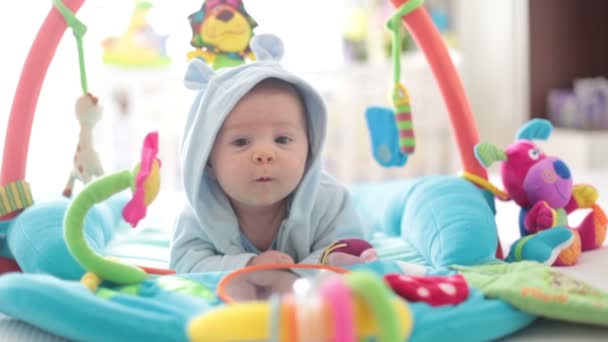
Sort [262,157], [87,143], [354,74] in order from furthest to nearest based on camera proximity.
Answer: [354,74], [87,143], [262,157]

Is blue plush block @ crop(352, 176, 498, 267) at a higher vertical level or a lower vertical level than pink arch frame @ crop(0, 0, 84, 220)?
lower

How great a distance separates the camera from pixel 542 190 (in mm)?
1256

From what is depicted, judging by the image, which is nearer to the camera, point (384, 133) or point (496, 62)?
point (384, 133)

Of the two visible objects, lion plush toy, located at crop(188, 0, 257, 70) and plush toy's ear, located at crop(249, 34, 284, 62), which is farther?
lion plush toy, located at crop(188, 0, 257, 70)

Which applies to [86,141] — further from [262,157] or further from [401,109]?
[401,109]

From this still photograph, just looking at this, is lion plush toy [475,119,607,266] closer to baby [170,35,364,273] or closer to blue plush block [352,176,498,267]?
blue plush block [352,176,498,267]

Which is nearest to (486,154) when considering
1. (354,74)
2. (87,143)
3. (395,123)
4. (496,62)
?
(395,123)

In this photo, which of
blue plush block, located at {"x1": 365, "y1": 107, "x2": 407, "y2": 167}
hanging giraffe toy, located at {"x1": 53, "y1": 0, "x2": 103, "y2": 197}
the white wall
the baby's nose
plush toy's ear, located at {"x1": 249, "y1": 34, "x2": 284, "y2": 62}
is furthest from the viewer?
the white wall

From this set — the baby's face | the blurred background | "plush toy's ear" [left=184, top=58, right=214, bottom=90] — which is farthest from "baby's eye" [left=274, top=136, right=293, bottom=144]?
the blurred background

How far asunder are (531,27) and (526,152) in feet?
6.04

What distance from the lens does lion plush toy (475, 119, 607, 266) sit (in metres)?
1.25

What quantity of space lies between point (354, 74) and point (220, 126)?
1874 mm

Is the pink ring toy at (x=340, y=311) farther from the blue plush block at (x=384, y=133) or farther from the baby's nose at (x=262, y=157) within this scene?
the blue plush block at (x=384, y=133)

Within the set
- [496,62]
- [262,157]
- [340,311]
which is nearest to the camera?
[340,311]
